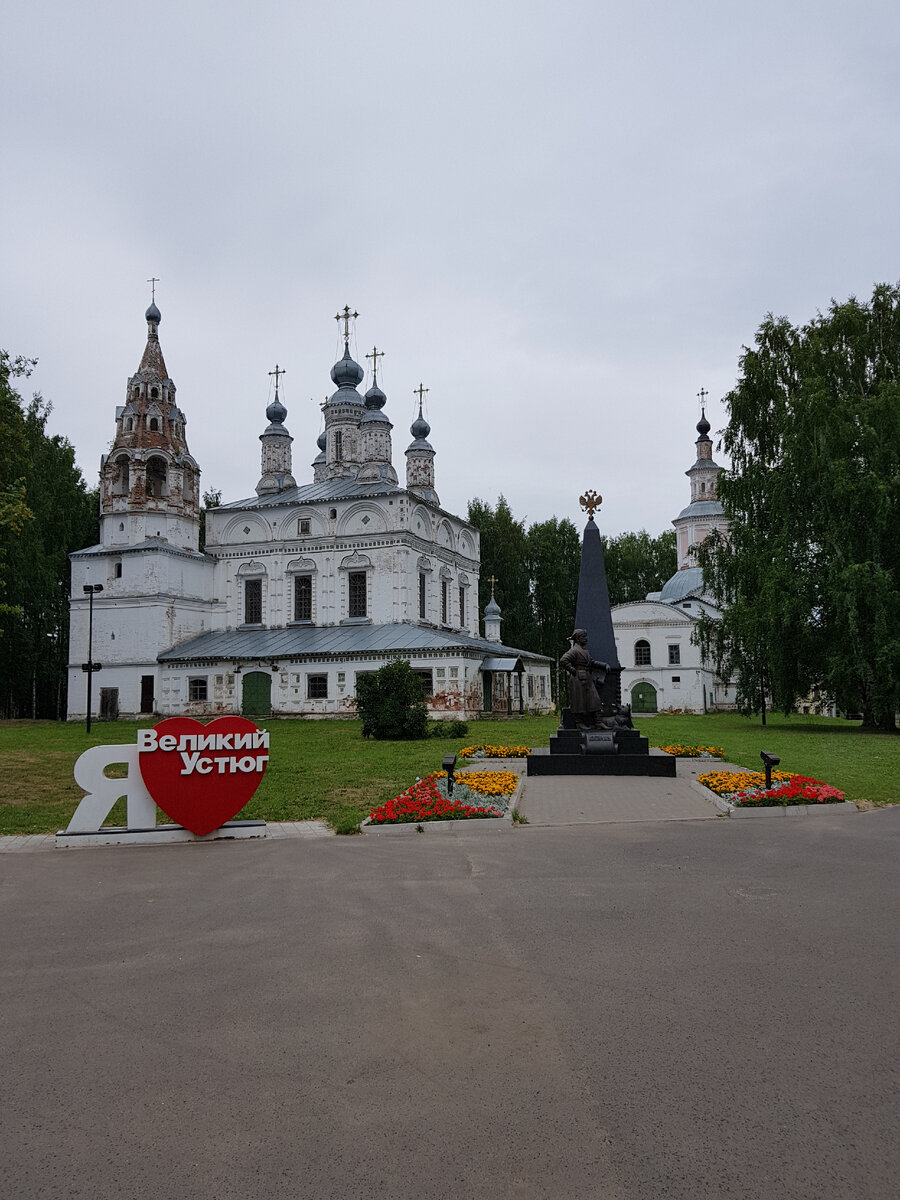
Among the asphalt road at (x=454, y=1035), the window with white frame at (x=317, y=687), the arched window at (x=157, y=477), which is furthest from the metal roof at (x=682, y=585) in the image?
the asphalt road at (x=454, y=1035)

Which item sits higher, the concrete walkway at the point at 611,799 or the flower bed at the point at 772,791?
the flower bed at the point at 772,791

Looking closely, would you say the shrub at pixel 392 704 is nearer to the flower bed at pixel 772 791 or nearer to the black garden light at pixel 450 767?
the flower bed at pixel 772 791

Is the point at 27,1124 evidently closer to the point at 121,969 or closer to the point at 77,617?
the point at 121,969

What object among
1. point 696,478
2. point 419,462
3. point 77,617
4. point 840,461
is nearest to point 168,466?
point 77,617

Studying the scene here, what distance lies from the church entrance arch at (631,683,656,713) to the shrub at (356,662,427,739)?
2535 centimetres

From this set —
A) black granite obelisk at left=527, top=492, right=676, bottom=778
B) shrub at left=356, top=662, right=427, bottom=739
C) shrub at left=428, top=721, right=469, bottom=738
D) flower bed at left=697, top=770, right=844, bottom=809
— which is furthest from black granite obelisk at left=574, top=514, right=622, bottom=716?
shrub at left=428, top=721, right=469, bottom=738

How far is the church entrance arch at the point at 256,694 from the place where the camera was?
132ft

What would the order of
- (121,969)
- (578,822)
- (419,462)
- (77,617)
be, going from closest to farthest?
1. (121,969)
2. (578,822)
3. (77,617)
4. (419,462)

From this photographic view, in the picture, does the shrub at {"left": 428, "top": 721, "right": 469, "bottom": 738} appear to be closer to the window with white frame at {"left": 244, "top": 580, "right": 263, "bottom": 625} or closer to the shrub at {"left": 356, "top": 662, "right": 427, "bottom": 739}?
the shrub at {"left": 356, "top": 662, "right": 427, "bottom": 739}

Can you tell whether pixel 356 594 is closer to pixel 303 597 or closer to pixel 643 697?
pixel 303 597

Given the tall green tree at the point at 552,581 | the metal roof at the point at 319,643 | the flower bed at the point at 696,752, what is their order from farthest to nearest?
1. the tall green tree at the point at 552,581
2. the metal roof at the point at 319,643
3. the flower bed at the point at 696,752

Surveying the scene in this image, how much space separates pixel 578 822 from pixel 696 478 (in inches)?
2075

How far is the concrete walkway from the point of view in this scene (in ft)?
38.0

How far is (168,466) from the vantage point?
1719 inches
